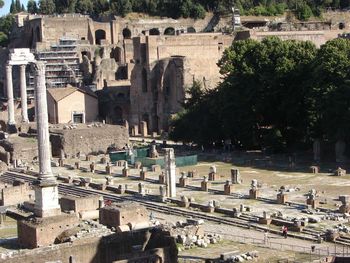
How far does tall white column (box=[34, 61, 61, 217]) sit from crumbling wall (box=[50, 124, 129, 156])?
23.5m

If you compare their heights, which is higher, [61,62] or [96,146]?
[61,62]

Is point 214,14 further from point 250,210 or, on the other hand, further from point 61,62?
point 250,210

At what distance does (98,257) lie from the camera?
23.7m

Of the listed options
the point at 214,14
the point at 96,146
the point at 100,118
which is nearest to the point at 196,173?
the point at 96,146

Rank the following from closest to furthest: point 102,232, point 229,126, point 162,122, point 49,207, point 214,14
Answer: point 102,232, point 49,207, point 229,126, point 162,122, point 214,14

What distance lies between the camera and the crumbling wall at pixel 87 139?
5312 cm

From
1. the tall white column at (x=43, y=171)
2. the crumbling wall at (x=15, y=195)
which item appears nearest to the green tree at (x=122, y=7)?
the crumbling wall at (x=15, y=195)

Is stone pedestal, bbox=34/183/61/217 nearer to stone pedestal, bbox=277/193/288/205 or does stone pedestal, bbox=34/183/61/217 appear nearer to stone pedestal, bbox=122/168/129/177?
stone pedestal, bbox=277/193/288/205

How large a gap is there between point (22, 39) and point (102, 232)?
2829 inches

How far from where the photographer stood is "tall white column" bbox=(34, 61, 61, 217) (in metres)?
28.3

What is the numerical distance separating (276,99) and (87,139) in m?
13.9

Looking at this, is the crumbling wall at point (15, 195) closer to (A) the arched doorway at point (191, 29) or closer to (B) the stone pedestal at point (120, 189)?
(B) the stone pedestal at point (120, 189)

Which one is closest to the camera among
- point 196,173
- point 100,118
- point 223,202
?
point 223,202

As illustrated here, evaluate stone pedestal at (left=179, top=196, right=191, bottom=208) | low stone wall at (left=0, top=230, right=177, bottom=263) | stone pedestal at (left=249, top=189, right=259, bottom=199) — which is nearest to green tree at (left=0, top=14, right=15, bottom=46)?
stone pedestal at (left=179, top=196, right=191, bottom=208)
